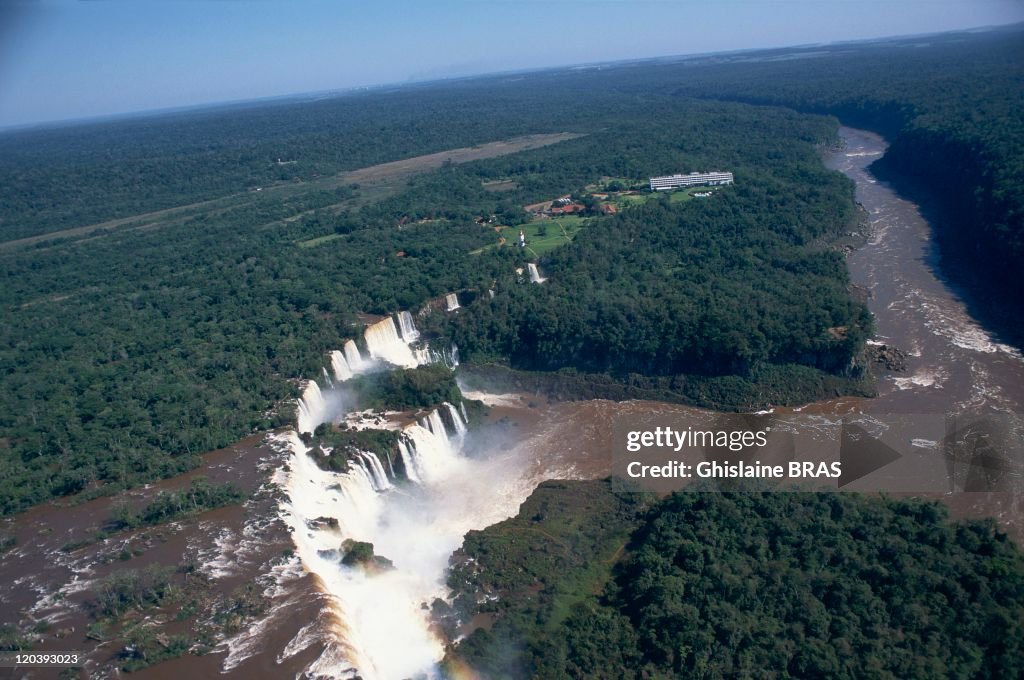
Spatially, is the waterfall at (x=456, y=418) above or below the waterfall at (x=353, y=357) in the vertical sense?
below

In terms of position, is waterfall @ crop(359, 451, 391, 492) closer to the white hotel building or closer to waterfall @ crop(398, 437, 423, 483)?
waterfall @ crop(398, 437, 423, 483)

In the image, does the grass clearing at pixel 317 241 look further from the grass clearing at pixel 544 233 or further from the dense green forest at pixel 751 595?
the dense green forest at pixel 751 595

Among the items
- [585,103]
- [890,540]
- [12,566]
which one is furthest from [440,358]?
[585,103]

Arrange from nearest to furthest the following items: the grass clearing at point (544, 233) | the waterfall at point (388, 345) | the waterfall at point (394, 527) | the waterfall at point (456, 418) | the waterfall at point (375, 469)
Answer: the waterfall at point (394, 527), the waterfall at point (375, 469), the waterfall at point (456, 418), the waterfall at point (388, 345), the grass clearing at point (544, 233)

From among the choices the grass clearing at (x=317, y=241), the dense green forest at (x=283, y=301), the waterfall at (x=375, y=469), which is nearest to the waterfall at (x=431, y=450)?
the waterfall at (x=375, y=469)

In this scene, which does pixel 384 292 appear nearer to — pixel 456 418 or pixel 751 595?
pixel 456 418

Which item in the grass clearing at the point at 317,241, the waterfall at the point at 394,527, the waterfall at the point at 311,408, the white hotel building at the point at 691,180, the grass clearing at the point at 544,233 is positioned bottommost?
the waterfall at the point at 394,527
